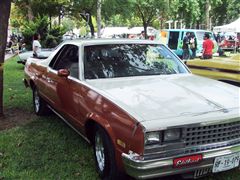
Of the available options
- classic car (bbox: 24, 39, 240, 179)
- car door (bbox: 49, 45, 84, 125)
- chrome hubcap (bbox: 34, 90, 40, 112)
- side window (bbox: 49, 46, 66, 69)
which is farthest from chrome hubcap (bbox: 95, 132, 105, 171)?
chrome hubcap (bbox: 34, 90, 40, 112)

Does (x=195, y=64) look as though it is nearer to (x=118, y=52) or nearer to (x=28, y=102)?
(x=118, y=52)

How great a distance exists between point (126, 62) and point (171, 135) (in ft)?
6.01

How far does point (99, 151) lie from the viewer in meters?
4.27

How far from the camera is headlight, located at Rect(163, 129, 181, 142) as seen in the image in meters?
3.45

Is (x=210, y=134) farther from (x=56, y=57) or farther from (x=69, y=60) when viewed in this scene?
(x=56, y=57)

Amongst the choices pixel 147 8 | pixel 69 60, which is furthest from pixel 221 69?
pixel 147 8

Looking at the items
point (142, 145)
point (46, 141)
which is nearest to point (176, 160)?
point (142, 145)

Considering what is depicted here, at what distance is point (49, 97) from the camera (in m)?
6.10

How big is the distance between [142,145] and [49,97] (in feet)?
10.1

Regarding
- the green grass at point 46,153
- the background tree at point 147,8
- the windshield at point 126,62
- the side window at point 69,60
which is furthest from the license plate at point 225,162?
the background tree at point 147,8

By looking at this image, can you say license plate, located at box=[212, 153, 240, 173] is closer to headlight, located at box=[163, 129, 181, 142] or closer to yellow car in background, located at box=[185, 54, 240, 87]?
headlight, located at box=[163, 129, 181, 142]

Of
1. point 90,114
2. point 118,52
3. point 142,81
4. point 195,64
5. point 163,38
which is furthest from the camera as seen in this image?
point 163,38

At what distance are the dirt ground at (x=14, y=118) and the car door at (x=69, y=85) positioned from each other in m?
1.28

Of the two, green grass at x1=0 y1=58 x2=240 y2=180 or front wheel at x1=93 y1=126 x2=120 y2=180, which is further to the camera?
green grass at x1=0 y1=58 x2=240 y2=180
